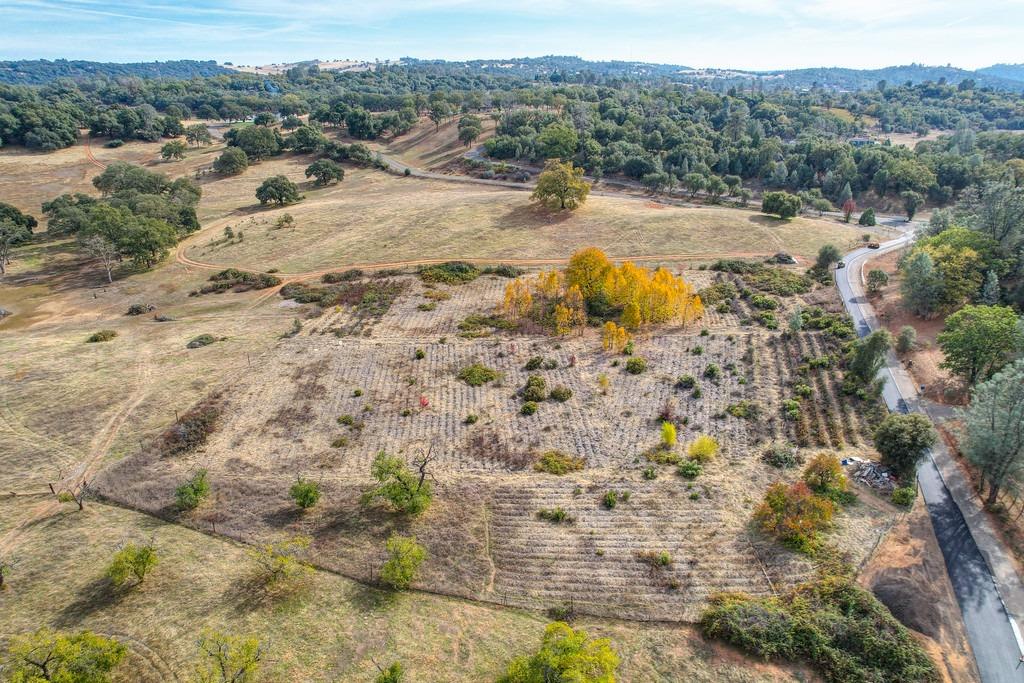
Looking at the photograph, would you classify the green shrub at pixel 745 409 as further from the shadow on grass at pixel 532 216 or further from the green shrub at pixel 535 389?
the shadow on grass at pixel 532 216

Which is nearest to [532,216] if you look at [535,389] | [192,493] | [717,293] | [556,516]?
[717,293]

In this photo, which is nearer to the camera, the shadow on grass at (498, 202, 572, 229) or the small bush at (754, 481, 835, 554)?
the small bush at (754, 481, 835, 554)

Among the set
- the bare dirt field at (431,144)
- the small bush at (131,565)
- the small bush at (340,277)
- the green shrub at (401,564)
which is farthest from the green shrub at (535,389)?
the bare dirt field at (431,144)

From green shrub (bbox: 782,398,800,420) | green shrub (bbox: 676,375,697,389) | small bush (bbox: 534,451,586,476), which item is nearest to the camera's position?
small bush (bbox: 534,451,586,476)

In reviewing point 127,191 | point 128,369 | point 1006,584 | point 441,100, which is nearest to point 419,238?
point 128,369

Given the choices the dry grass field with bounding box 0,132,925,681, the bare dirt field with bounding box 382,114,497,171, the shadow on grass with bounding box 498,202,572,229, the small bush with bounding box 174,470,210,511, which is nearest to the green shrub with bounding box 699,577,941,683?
the dry grass field with bounding box 0,132,925,681

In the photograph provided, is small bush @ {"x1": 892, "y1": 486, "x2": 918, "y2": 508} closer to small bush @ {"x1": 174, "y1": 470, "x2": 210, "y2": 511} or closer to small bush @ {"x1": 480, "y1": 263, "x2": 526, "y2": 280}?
small bush @ {"x1": 174, "y1": 470, "x2": 210, "y2": 511}

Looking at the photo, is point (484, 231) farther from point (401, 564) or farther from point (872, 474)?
point (401, 564)
